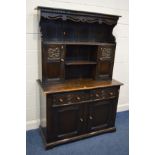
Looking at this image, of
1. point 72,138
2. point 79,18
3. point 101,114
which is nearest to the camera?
point 79,18

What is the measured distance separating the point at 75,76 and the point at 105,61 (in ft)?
1.73

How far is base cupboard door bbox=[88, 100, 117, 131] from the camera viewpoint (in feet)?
8.30

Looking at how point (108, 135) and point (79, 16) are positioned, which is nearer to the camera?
point (79, 16)

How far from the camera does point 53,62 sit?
7.55 feet

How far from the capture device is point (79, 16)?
2355mm

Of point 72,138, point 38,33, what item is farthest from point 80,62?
point 72,138

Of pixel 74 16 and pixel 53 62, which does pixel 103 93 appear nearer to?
pixel 53 62
